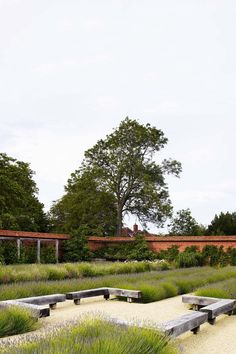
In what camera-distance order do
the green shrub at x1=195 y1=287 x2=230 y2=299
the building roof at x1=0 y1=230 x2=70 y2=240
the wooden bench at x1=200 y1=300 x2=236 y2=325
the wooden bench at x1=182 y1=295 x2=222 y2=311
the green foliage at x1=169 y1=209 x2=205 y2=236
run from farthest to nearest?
1. the green foliage at x1=169 y1=209 x2=205 y2=236
2. the building roof at x1=0 y1=230 x2=70 y2=240
3. the green shrub at x1=195 y1=287 x2=230 y2=299
4. the wooden bench at x1=182 y1=295 x2=222 y2=311
5. the wooden bench at x1=200 y1=300 x2=236 y2=325

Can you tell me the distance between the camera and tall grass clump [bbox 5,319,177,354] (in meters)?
3.63

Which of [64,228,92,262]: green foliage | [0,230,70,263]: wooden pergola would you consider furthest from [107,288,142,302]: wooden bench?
[64,228,92,262]: green foliage

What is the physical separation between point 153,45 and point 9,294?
282 inches

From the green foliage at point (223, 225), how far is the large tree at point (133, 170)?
4175 millimetres

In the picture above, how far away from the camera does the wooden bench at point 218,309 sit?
22.9 feet

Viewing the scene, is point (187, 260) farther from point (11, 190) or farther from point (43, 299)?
point (43, 299)

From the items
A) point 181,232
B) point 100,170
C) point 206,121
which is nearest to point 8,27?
point 206,121

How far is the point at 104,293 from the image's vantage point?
9641 millimetres

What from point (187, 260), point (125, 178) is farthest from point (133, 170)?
point (187, 260)

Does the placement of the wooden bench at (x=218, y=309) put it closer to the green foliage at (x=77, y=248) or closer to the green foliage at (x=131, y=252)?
the green foliage at (x=77, y=248)

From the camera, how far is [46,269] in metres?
12.2

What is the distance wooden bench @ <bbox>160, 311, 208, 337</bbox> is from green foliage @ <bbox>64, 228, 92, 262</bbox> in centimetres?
1528

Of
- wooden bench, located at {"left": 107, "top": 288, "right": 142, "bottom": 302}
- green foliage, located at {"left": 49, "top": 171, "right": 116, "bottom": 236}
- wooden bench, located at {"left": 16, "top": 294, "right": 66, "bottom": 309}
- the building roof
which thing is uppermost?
green foliage, located at {"left": 49, "top": 171, "right": 116, "bottom": 236}

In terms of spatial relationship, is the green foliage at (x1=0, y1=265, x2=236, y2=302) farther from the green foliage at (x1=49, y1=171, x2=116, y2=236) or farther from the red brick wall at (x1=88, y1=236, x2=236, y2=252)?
the green foliage at (x1=49, y1=171, x2=116, y2=236)
